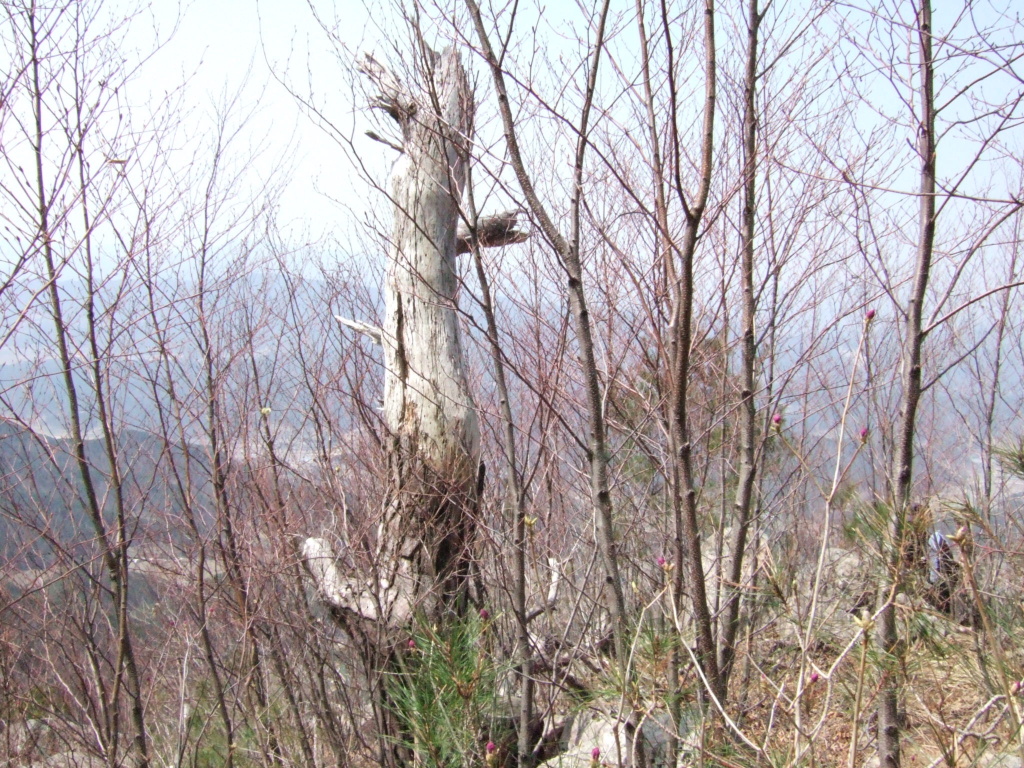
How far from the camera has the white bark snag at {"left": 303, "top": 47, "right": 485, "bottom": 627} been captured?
148 inches

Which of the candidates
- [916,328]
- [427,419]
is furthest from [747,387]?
[427,419]

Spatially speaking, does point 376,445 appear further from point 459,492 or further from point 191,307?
point 191,307

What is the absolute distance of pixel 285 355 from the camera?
5070mm

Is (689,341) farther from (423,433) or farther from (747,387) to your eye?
(423,433)

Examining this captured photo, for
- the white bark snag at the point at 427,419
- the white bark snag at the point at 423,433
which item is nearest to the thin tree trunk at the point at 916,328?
the white bark snag at the point at 423,433

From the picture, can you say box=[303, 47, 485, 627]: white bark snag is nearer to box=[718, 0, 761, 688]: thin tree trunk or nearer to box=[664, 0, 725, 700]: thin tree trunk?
box=[718, 0, 761, 688]: thin tree trunk

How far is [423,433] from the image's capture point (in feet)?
12.7

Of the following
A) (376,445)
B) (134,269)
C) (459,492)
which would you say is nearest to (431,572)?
(459,492)

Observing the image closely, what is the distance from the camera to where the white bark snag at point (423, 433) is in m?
3.75

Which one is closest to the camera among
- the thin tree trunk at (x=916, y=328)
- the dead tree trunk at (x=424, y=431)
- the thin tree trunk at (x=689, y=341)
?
the thin tree trunk at (x=689, y=341)

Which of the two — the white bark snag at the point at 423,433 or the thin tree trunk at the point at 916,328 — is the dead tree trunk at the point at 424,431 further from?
the thin tree trunk at the point at 916,328

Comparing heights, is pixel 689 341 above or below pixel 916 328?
below

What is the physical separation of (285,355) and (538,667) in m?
2.81

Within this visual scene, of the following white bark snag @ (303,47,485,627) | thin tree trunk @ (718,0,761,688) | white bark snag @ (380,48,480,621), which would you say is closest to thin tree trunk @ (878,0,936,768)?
thin tree trunk @ (718,0,761,688)
